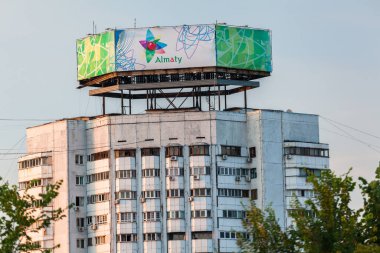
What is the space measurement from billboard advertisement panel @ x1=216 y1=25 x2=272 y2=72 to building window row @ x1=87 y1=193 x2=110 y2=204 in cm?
2127

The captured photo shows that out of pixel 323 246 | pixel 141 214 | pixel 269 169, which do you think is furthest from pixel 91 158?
pixel 323 246

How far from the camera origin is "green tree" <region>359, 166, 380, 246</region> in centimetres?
7481

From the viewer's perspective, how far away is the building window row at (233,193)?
186 meters

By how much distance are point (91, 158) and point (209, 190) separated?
627 inches

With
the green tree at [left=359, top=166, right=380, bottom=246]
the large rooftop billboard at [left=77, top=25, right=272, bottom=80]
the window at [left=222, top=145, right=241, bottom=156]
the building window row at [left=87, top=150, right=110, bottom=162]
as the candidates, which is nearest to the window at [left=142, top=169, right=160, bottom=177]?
the building window row at [left=87, top=150, right=110, bottom=162]

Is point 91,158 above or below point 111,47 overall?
below

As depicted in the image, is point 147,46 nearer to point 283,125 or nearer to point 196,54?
point 196,54

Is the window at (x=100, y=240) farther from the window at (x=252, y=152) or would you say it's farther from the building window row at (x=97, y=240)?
the window at (x=252, y=152)

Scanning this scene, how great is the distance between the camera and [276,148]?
187250mm

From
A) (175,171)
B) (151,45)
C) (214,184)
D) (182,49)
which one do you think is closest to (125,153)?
(175,171)

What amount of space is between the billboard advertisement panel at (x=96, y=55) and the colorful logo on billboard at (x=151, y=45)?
13.4ft

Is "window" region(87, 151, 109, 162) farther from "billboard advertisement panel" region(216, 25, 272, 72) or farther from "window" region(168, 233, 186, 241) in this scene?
"billboard advertisement panel" region(216, 25, 272, 72)

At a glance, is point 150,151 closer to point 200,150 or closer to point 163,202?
point 200,150

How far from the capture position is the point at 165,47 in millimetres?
187625
